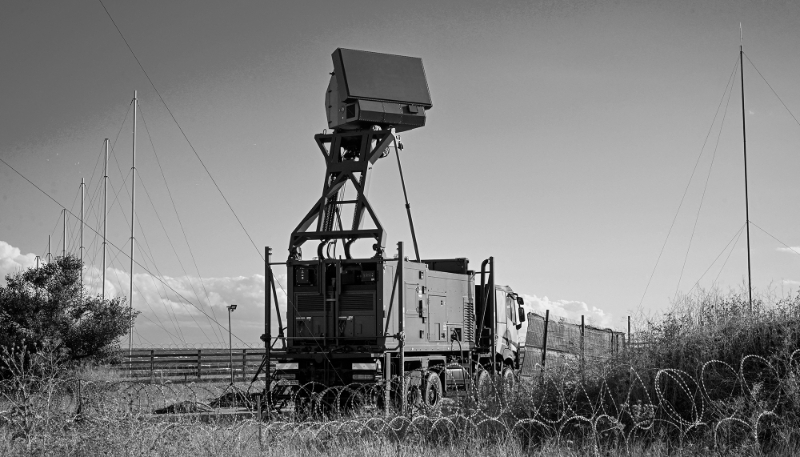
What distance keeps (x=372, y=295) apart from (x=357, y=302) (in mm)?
443

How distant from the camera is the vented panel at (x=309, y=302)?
2075cm

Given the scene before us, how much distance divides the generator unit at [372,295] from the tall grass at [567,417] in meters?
2.03

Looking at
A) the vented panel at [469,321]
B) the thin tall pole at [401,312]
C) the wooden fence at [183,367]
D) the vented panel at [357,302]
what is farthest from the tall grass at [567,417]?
the wooden fence at [183,367]

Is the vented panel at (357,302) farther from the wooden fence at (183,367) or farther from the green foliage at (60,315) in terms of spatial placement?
the wooden fence at (183,367)

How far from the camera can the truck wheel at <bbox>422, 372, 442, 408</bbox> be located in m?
20.8

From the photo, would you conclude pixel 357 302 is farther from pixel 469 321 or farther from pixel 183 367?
pixel 183 367

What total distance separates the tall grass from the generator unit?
6.66 ft

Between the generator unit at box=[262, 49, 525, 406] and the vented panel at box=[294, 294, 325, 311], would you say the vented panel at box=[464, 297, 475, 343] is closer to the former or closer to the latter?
the generator unit at box=[262, 49, 525, 406]

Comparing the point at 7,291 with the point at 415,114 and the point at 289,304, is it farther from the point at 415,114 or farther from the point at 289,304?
the point at 415,114

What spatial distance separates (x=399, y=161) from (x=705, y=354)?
1006cm

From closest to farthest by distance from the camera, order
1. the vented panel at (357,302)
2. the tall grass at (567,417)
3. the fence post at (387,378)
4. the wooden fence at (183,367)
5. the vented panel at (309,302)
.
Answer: the tall grass at (567,417) → the fence post at (387,378) → the vented panel at (357,302) → the vented panel at (309,302) → the wooden fence at (183,367)

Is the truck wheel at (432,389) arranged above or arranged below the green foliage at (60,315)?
below

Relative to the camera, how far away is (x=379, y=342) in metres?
19.8

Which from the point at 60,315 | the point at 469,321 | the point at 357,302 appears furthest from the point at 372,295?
the point at 60,315
